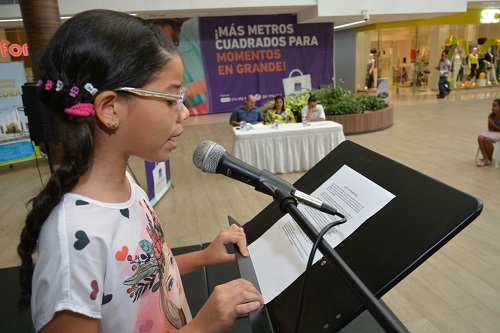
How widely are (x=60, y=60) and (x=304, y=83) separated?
11.8 m

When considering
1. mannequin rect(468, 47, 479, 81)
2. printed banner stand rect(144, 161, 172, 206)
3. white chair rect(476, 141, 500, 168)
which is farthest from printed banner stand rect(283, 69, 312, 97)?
mannequin rect(468, 47, 479, 81)

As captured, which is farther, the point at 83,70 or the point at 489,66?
the point at 489,66

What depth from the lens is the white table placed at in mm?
5234

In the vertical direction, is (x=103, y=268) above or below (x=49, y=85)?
below

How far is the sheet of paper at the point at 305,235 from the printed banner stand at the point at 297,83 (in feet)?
34.1

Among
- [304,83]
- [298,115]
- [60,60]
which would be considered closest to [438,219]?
[60,60]

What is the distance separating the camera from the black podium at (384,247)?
0.67 metres

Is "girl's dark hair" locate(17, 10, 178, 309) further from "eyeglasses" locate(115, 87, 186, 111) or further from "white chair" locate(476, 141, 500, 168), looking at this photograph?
"white chair" locate(476, 141, 500, 168)

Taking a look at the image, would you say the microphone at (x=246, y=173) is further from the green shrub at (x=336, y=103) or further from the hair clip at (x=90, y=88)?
the green shrub at (x=336, y=103)

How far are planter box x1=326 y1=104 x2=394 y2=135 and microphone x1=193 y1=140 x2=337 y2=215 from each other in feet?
22.9

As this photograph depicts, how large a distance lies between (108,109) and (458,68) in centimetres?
1696

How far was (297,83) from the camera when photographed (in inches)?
455

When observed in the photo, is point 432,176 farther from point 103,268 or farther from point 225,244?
point 103,268

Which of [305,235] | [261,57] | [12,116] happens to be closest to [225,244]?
[305,235]
